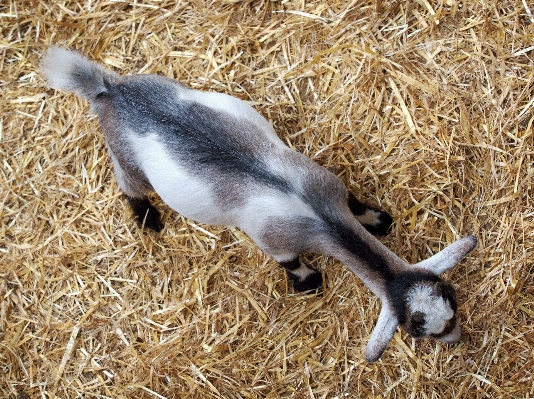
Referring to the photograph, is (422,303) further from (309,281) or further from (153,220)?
(153,220)

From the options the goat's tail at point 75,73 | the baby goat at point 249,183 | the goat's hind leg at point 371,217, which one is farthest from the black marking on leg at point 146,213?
the goat's hind leg at point 371,217

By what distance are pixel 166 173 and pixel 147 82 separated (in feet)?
2.02

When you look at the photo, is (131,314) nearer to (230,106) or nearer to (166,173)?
(166,173)

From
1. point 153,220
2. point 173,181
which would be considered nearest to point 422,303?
point 173,181

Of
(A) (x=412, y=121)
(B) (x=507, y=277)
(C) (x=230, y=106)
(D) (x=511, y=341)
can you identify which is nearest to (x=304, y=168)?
(C) (x=230, y=106)

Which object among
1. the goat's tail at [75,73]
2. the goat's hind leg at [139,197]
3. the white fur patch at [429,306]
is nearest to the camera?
the white fur patch at [429,306]

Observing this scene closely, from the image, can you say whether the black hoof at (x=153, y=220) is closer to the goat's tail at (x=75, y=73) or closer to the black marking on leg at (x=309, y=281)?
the goat's tail at (x=75, y=73)

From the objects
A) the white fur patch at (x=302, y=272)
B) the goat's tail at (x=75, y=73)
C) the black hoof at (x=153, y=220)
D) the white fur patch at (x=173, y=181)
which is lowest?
the white fur patch at (x=302, y=272)

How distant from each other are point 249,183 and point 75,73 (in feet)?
4.53

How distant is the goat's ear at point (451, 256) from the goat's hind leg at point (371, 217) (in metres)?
0.68

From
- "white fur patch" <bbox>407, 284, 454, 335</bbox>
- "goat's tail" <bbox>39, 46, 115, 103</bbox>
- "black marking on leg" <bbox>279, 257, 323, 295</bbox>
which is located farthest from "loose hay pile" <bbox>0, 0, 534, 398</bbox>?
"goat's tail" <bbox>39, 46, 115, 103</bbox>

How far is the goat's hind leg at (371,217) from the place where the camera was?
3.86 m

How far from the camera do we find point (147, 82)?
3576mm

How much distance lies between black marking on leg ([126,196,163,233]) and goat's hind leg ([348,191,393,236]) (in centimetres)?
149
